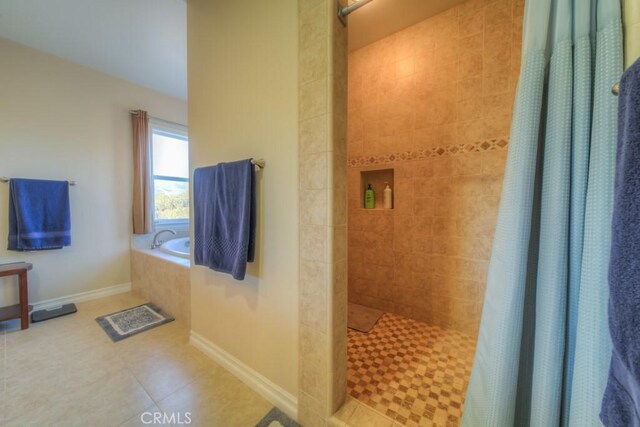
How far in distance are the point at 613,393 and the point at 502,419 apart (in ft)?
1.13

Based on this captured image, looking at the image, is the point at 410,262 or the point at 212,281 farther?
the point at 410,262

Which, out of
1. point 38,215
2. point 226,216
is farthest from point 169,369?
point 38,215

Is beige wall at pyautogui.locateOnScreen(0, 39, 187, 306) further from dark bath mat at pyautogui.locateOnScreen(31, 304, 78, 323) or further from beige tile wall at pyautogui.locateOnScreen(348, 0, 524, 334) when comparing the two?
beige tile wall at pyautogui.locateOnScreen(348, 0, 524, 334)

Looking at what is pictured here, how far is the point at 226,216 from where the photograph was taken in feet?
4.05

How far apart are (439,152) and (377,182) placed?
1.99 feet

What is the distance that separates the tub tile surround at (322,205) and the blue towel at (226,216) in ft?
1.02

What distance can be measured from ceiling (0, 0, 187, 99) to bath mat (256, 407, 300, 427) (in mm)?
2681

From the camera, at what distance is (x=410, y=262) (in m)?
1.95

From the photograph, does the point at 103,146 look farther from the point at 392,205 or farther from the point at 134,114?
the point at 392,205

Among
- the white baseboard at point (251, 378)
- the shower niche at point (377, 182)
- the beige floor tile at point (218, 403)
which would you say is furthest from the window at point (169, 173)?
the beige floor tile at point (218, 403)

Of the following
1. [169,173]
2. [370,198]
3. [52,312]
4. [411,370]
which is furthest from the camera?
[169,173]

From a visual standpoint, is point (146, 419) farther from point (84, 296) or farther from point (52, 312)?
point (84, 296)

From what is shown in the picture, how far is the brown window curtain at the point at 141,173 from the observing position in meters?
2.67

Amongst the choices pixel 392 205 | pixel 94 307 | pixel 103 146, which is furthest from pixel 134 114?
pixel 392 205
